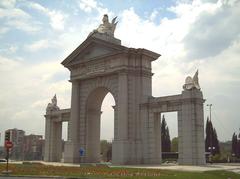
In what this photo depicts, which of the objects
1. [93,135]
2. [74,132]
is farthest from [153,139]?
[74,132]

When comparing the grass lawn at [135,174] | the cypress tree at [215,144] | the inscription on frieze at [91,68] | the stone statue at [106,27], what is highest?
the stone statue at [106,27]

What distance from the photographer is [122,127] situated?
45.7 m

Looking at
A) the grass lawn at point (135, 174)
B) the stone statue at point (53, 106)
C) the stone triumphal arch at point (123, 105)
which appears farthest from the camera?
the stone statue at point (53, 106)

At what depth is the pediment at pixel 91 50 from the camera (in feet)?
159

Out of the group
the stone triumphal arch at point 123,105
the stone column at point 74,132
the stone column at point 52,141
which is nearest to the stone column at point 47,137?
the stone column at point 52,141

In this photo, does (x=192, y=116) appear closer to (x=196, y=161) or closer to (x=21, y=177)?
(x=196, y=161)

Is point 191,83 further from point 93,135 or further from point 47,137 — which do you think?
point 47,137

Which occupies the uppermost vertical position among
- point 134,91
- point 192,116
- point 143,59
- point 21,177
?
point 143,59

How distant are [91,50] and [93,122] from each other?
981 cm

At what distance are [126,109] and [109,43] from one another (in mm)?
8767

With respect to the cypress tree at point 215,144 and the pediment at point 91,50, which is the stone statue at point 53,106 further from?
the cypress tree at point 215,144

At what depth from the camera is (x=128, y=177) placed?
2381 cm

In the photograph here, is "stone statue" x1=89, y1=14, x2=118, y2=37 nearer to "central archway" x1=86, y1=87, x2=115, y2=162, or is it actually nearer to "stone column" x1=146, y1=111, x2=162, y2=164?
"central archway" x1=86, y1=87, x2=115, y2=162

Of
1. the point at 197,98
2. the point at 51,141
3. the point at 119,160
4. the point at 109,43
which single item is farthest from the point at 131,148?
the point at 51,141
